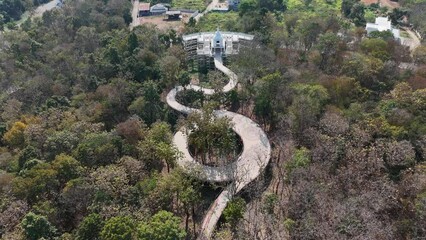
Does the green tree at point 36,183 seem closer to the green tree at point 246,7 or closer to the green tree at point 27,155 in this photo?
the green tree at point 27,155

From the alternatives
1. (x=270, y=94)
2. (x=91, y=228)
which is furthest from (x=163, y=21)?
(x=91, y=228)

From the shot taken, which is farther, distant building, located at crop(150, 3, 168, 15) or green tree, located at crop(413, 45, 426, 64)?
distant building, located at crop(150, 3, 168, 15)

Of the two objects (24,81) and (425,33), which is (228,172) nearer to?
(24,81)

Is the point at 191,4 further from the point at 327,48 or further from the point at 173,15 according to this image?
the point at 327,48

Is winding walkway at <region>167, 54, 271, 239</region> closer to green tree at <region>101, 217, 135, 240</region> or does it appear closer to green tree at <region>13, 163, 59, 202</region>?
green tree at <region>101, 217, 135, 240</region>

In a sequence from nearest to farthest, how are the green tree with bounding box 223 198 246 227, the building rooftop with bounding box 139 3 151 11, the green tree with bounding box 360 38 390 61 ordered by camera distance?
the green tree with bounding box 223 198 246 227, the green tree with bounding box 360 38 390 61, the building rooftop with bounding box 139 3 151 11

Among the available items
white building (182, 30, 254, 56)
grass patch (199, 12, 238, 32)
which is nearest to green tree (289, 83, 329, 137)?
white building (182, 30, 254, 56)

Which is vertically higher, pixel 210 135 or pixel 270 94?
pixel 270 94
